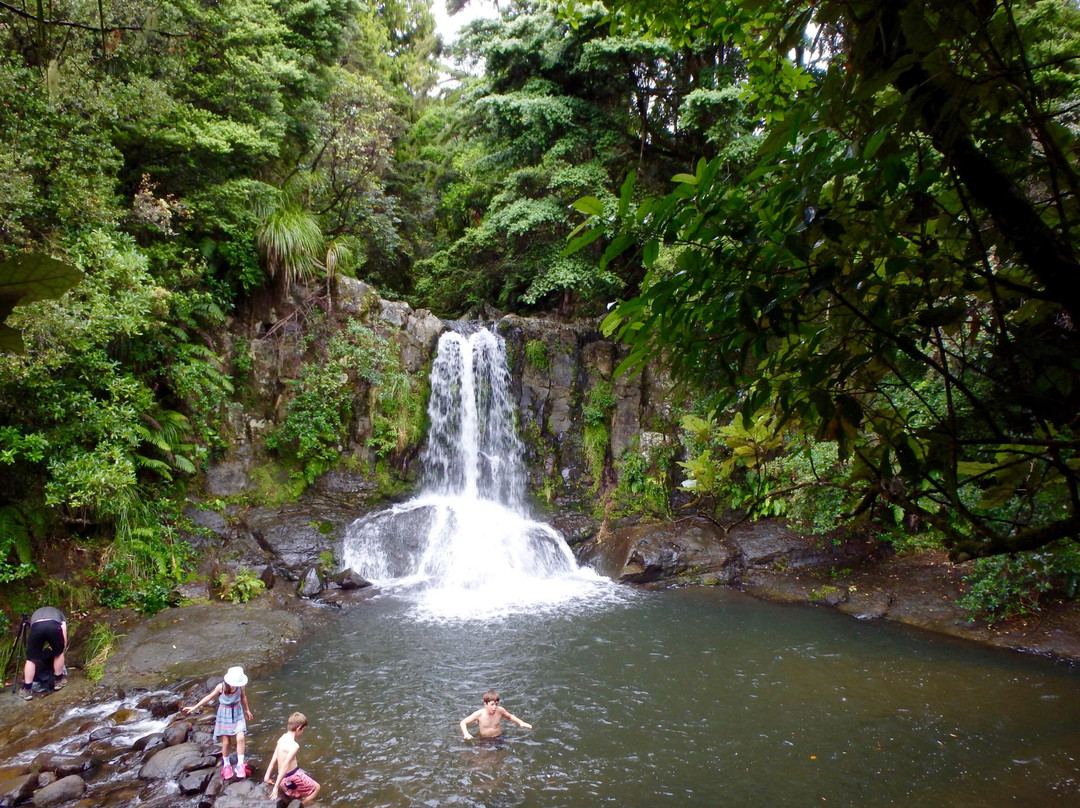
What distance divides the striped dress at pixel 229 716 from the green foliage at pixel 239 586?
4.14 metres

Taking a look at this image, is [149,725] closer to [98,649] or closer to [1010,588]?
[98,649]

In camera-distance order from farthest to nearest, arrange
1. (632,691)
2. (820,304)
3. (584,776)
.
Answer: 1. (632,691)
2. (584,776)
3. (820,304)

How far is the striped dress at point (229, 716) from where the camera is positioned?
552 centimetres

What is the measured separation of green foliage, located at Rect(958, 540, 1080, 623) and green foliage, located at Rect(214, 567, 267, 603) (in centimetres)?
1072

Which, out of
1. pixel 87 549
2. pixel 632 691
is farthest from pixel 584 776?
pixel 87 549

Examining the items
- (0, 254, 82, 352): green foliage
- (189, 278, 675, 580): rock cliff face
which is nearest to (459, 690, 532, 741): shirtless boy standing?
(189, 278, 675, 580): rock cliff face

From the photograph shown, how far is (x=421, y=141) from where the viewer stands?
2030cm

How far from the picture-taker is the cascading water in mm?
11109

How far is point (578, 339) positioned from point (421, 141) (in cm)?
1016

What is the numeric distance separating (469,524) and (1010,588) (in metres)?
9.10

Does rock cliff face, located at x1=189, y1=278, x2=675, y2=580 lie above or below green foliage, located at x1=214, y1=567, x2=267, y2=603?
above

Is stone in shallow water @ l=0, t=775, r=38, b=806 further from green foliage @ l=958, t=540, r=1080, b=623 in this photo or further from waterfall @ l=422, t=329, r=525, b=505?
green foliage @ l=958, t=540, r=1080, b=623

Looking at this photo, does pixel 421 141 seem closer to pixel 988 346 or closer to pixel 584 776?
pixel 584 776

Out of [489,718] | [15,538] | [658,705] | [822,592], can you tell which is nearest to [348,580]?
[15,538]
